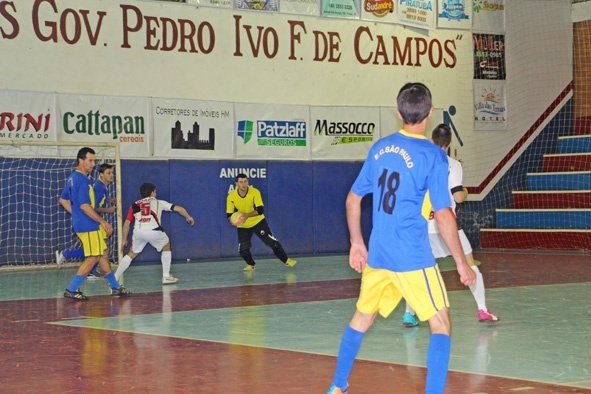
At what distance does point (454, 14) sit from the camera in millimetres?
29406

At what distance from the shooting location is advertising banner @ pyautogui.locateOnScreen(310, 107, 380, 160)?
2717 cm

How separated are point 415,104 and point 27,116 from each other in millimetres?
17047

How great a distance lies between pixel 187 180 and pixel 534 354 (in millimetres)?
16171

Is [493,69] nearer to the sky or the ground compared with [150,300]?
nearer to the sky

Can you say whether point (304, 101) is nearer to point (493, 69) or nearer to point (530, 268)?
point (493, 69)

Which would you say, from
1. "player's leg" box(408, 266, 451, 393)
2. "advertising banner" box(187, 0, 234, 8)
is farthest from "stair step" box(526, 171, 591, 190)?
"player's leg" box(408, 266, 451, 393)

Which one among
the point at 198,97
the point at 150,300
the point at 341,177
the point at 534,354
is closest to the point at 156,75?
the point at 198,97

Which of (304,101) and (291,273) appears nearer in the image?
(291,273)

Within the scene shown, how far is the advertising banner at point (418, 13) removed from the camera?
28.5 m

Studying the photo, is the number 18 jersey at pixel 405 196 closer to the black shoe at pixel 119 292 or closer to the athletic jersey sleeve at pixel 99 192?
the black shoe at pixel 119 292

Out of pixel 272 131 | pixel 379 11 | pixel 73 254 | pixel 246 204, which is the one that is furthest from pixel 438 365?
pixel 379 11

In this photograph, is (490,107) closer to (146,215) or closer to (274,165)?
(274,165)

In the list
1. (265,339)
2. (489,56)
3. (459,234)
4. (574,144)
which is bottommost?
(265,339)

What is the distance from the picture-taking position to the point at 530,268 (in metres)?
21.4
